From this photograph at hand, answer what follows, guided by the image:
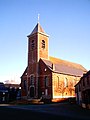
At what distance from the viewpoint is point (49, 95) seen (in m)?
44.8

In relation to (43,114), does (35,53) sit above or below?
above

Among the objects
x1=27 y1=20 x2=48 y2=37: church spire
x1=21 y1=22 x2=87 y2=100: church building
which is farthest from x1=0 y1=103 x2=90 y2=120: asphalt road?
x1=27 y1=20 x2=48 y2=37: church spire

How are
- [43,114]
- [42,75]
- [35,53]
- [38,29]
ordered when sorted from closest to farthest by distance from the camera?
[43,114] < [42,75] < [35,53] < [38,29]

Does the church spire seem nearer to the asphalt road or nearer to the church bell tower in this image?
the church bell tower

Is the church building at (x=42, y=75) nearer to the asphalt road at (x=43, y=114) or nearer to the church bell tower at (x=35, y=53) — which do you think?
the church bell tower at (x=35, y=53)

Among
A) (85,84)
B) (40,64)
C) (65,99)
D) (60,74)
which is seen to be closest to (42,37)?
(40,64)

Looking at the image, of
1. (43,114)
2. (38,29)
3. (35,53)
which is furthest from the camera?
(38,29)

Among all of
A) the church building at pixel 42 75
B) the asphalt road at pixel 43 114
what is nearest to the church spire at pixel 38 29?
the church building at pixel 42 75

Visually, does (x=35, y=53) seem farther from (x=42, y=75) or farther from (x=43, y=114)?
(x=43, y=114)

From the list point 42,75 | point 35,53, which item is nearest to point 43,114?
point 42,75

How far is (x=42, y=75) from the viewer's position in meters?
48.1

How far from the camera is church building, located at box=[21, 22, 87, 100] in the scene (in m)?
46.1

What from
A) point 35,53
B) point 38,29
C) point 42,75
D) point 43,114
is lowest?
point 43,114

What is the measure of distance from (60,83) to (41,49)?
35.3ft
